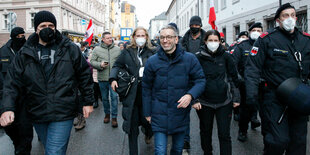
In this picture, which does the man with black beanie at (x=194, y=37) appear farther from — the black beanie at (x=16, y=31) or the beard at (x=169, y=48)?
the black beanie at (x=16, y=31)

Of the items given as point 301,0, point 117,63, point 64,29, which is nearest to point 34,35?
point 117,63

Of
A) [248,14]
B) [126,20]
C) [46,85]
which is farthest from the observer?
[126,20]

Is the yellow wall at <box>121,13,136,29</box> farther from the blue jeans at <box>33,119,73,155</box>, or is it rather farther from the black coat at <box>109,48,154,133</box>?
the blue jeans at <box>33,119,73,155</box>

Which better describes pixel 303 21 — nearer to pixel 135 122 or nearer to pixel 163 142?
pixel 135 122

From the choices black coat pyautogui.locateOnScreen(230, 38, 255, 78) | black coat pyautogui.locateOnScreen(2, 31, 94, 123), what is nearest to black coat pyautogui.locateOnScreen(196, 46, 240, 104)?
black coat pyautogui.locateOnScreen(230, 38, 255, 78)

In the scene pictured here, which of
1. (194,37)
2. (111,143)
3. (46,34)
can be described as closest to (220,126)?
(194,37)

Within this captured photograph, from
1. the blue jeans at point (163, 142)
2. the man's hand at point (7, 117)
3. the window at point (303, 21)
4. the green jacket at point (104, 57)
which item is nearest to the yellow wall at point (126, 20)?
the window at point (303, 21)

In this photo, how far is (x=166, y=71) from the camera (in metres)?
3.16

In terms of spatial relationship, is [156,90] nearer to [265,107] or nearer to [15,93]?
[265,107]

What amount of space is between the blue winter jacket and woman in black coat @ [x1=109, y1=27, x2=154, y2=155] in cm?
76

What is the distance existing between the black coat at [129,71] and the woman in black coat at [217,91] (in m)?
0.96

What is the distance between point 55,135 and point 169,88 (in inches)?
54.2

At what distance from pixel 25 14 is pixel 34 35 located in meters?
31.5

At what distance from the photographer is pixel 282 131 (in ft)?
10.0
